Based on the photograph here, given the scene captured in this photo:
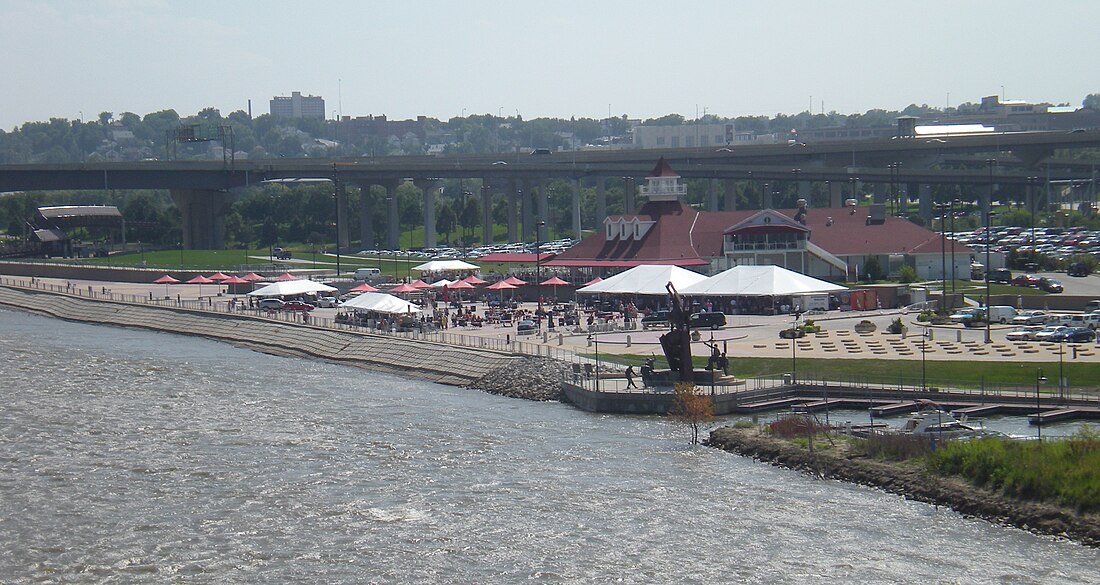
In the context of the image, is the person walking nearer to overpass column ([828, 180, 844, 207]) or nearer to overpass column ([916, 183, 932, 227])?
overpass column ([828, 180, 844, 207])

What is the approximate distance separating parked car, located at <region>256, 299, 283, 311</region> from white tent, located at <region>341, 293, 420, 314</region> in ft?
29.4

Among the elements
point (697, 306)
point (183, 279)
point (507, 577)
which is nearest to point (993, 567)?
point (507, 577)

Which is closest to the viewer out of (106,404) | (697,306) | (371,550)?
(371,550)

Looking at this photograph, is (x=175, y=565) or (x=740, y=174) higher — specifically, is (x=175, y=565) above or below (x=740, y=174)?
below

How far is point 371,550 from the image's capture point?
1270 inches

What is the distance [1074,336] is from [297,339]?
115ft

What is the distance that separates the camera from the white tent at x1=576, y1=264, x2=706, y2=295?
74562mm

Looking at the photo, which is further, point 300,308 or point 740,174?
point 740,174

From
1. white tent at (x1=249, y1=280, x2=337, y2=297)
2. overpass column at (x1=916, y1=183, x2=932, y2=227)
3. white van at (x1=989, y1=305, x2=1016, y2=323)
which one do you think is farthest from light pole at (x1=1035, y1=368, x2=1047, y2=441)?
overpass column at (x1=916, y1=183, x2=932, y2=227)

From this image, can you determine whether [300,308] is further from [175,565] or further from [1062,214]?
[1062,214]

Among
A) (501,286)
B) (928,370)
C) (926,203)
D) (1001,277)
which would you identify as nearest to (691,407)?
(928,370)

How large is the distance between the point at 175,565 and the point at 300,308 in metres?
52.5

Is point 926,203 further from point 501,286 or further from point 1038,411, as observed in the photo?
point 1038,411

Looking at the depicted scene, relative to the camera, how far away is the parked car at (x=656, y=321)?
68438 mm
